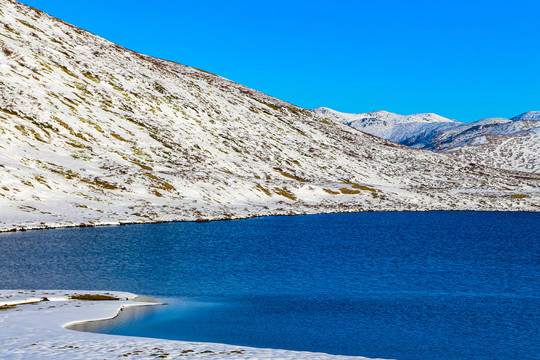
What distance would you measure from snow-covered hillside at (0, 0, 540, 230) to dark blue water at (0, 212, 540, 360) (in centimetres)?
2294

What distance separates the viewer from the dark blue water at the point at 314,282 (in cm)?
2961

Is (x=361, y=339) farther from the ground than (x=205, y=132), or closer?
closer

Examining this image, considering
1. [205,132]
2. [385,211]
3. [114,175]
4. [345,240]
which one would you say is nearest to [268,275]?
[345,240]

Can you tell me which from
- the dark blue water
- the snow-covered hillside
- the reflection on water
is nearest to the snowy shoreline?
the reflection on water

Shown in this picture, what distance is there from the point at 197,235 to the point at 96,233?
14.5 metres

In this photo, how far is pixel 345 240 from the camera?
78688 mm

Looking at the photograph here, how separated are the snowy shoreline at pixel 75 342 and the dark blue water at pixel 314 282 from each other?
8.83 ft

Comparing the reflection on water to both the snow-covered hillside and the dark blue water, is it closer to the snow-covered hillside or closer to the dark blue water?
the dark blue water

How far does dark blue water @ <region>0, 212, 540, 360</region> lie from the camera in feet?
97.1

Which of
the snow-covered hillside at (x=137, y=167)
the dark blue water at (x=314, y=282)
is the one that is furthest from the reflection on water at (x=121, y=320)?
the snow-covered hillside at (x=137, y=167)

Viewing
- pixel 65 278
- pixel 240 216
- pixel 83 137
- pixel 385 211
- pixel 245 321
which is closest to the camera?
pixel 245 321

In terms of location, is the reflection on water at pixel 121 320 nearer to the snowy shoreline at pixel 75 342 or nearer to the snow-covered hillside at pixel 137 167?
the snowy shoreline at pixel 75 342

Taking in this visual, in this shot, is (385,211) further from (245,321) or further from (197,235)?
(245,321)

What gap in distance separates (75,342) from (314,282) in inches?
953
